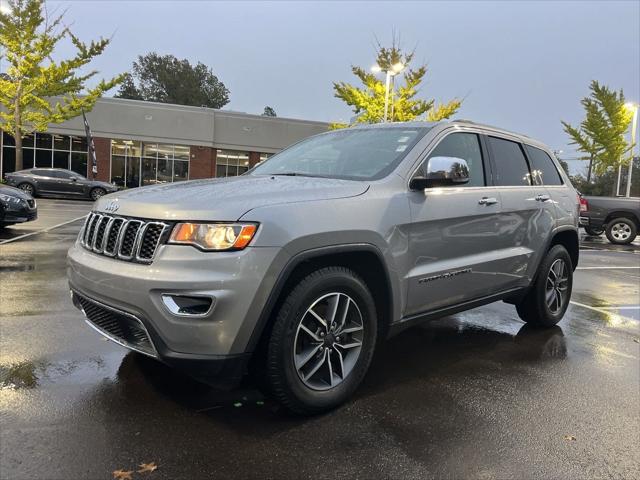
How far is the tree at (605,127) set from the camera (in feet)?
92.9

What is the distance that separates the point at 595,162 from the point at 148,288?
106 feet

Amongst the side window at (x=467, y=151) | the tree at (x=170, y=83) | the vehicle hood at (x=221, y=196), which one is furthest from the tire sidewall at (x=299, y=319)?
the tree at (x=170, y=83)

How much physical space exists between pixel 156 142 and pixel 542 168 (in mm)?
32013

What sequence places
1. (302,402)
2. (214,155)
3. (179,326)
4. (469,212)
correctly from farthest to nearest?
(214,155) → (469,212) → (302,402) → (179,326)

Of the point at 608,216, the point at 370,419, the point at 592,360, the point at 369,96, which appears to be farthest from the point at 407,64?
the point at 370,419

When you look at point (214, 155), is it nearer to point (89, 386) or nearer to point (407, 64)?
point (407, 64)

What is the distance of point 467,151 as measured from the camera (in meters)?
4.39

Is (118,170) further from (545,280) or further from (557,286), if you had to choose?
(545,280)

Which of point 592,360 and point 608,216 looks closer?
point 592,360

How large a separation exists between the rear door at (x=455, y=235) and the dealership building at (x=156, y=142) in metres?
31.7

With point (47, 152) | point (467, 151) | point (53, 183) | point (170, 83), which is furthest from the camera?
point (170, 83)

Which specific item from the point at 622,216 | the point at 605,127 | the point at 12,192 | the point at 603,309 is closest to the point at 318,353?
the point at 603,309

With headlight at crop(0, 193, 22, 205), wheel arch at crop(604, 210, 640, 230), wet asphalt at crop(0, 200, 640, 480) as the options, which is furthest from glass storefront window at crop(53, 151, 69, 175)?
wet asphalt at crop(0, 200, 640, 480)

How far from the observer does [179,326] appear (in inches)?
109
